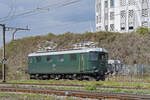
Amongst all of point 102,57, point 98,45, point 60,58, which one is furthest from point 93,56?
point 98,45

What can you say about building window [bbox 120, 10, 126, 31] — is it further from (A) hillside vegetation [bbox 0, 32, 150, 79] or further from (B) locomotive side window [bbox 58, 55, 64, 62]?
(B) locomotive side window [bbox 58, 55, 64, 62]

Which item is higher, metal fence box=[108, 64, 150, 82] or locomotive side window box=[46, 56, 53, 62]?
locomotive side window box=[46, 56, 53, 62]

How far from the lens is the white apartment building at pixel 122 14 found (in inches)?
2680

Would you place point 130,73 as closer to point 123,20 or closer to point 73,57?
point 73,57

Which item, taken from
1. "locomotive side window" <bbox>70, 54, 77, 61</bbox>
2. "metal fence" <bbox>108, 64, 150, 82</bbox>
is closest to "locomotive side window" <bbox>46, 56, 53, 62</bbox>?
"locomotive side window" <bbox>70, 54, 77, 61</bbox>

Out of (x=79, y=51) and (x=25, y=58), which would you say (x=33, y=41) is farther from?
(x=79, y=51)

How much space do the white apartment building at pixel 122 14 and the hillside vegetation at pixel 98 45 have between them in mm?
18850

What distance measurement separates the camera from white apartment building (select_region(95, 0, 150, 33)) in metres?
68.1

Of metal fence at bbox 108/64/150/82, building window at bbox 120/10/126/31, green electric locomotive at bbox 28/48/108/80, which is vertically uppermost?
building window at bbox 120/10/126/31

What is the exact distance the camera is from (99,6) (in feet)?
257

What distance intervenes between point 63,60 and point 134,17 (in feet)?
138

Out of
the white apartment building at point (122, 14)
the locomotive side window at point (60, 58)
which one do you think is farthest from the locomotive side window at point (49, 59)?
the white apartment building at point (122, 14)

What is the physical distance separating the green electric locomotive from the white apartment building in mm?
38275

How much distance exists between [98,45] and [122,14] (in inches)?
1009
